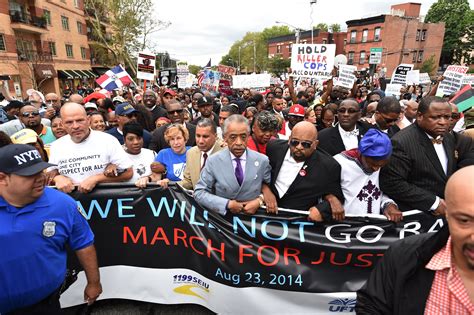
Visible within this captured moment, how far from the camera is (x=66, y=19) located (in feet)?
113

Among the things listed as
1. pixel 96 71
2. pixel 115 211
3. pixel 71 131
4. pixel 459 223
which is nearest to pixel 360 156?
pixel 459 223

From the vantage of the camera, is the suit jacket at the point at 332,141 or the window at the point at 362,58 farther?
the window at the point at 362,58

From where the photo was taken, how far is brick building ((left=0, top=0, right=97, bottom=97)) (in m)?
25.2

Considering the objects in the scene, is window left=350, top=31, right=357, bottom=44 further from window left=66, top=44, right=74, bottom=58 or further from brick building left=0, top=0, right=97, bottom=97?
window left=66, top=44, right=74, bottom=58

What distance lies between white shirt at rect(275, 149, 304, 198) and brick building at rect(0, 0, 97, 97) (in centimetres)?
2434

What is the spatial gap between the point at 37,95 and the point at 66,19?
33.0 metres

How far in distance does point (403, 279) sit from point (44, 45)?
37.4 m

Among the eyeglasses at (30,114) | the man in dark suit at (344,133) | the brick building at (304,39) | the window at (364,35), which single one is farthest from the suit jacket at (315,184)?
the brick building at (304,39)

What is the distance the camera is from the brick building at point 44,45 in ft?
82.6

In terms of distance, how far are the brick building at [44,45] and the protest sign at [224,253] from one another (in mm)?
23437

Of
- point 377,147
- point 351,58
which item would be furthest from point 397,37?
point 377,147

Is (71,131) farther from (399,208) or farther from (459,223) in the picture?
(399,208)

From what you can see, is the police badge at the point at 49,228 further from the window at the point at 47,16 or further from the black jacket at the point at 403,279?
the window at the point at 47,16

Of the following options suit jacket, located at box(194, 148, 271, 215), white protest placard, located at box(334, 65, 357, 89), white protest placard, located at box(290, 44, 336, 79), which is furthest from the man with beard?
white protest placard, located at box(334, 65, 357, 89)
